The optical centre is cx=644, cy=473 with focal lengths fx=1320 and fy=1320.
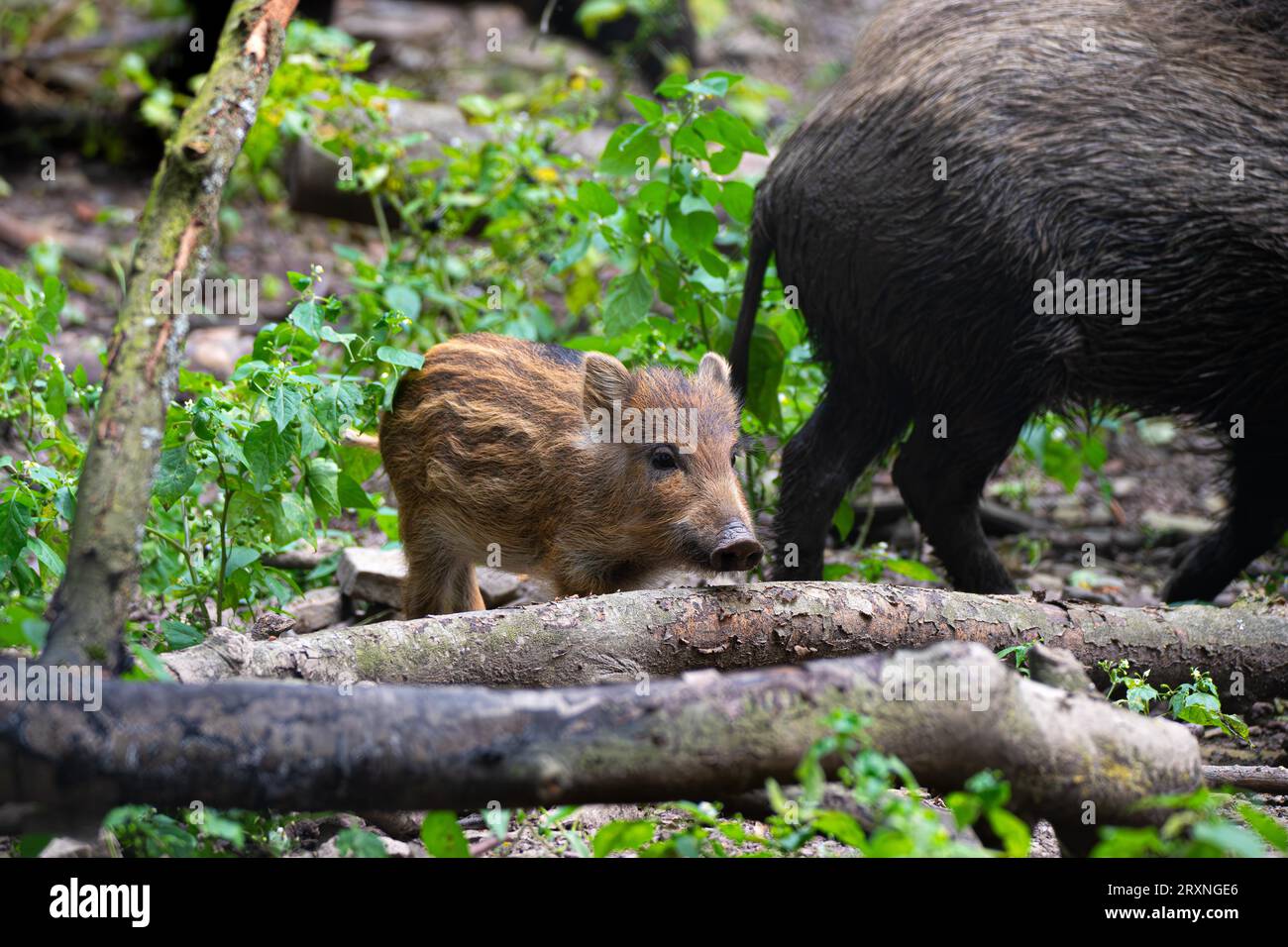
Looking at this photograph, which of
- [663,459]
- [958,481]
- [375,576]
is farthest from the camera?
[958,481]

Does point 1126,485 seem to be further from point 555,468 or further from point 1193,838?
point 1193,838

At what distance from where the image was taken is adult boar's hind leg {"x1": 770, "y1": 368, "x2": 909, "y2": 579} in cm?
468

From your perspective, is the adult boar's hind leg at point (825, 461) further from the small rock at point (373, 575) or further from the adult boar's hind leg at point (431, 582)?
the adult boar's hind leg at point (431, 582)

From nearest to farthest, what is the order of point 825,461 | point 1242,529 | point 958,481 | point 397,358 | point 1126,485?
point 397,358 < point 958,481 < point 825,461 < point 1242,529 < point 1126,485

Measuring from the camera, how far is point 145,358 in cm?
262

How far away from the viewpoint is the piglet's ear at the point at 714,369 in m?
4.18

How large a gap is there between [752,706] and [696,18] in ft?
31.2

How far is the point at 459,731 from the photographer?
2.27 meters

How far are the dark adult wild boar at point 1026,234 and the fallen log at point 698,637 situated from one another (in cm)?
98

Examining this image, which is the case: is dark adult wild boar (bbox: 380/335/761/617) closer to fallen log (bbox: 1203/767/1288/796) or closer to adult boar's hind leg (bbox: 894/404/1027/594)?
adult boar's hind leg (bbox: 894/404/1027/594)

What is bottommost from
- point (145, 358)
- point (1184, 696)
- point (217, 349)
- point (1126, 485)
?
point (1184, 696)

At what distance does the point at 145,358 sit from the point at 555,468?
1.68 metres

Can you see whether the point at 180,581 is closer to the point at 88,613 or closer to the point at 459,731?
the point at 88,613

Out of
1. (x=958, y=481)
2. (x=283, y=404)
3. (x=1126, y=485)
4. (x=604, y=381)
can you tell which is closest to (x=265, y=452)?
(x=283, y=404)
